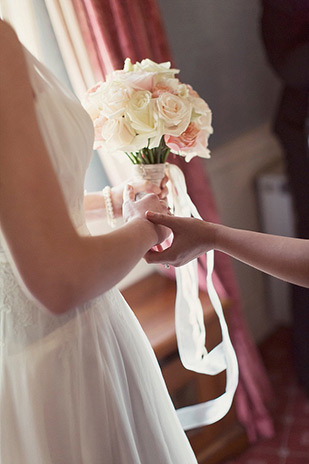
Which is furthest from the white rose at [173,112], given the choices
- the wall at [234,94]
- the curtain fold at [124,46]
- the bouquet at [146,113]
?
the wall at [234,94]

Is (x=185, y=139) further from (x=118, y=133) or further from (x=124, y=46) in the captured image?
(x=124, y=46)

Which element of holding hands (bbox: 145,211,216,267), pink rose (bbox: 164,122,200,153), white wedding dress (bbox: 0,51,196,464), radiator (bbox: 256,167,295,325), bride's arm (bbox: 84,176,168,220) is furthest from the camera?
radiator (bbox: 256,167,295,325)

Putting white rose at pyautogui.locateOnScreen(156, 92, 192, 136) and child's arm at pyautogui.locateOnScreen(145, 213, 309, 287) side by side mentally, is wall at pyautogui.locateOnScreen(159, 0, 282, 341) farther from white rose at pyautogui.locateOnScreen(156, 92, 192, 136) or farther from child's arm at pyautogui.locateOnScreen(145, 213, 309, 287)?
child's arm at pyautogui.locateOnScreen(145, 213, 309, 287)

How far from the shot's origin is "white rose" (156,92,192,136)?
135cm

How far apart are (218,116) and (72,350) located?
1.92 metres

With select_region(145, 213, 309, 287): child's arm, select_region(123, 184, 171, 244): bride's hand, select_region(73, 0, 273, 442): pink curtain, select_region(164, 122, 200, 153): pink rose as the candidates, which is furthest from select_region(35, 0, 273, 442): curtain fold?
select_region(145, 213, 309, 287): child's arm

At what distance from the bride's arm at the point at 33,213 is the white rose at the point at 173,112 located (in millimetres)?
Result: 426

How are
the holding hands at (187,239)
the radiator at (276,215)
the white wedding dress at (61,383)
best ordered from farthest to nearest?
1. the radiator at (276,215)
2. the holding hands at (187,239)
3. the white wedding dress at (61,383)

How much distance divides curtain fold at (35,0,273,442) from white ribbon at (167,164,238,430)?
0.65 m

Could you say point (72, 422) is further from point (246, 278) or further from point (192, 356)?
point (246, 278)

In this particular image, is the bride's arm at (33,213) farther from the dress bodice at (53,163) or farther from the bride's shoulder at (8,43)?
the dress bodice at (53,163)

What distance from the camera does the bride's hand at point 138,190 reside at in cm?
150

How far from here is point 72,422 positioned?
1233 mm

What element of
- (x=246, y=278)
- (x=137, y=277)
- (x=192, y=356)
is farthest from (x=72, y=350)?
(x=246, y=278)
